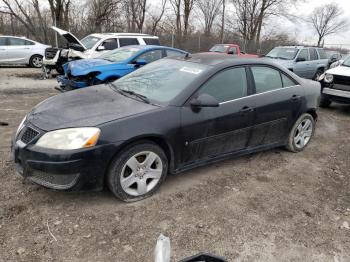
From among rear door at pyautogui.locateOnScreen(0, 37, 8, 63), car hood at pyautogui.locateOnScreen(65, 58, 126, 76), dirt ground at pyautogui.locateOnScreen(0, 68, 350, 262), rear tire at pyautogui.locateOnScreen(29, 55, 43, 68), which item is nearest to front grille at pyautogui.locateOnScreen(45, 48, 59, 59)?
car hood at pyautogui.locateOnScreen(65, 58, 126, 76)

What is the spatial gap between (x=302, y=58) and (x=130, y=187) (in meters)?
10.5

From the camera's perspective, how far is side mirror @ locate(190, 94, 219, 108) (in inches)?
144

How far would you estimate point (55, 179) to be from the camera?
3.17 metres

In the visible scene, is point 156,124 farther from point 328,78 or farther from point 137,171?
point 328,78

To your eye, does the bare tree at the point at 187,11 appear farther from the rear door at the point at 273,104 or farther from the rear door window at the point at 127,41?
the rear door at the point at 273,104

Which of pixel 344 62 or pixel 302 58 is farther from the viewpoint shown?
pixel 302 58

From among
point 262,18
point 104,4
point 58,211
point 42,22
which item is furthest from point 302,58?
point 262,18

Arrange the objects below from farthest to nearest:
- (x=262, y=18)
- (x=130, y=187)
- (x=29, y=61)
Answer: (x=262, y=18), (x=29, y=61), (x=130, y=187)

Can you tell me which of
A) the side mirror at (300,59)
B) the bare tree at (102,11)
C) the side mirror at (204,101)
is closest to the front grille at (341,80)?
the side mirror at (300,59)

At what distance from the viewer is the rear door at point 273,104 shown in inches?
175

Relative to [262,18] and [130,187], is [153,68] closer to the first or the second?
[130,187]

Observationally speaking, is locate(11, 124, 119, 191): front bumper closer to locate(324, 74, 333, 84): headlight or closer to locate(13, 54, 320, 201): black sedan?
locate(13, 54, 320, 201): black sedan

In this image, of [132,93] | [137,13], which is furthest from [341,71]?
[137,13]

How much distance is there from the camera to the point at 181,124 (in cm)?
363
